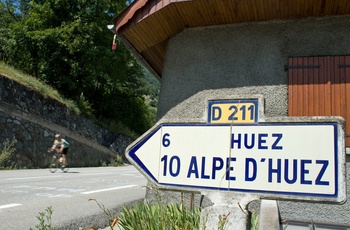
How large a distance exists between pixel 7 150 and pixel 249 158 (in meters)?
16.3

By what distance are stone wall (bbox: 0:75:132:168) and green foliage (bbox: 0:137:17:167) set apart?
199 mm

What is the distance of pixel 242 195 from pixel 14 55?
27232 mm

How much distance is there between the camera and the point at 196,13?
229 inches

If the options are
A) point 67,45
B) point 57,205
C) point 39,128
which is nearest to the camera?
point 57,205

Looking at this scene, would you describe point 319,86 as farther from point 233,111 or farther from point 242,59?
point 233,111

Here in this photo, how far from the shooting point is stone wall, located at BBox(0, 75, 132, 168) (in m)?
16.6

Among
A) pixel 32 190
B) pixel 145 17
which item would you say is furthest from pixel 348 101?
pixel 32 190

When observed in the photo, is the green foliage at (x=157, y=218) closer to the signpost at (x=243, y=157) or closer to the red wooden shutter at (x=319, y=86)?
the signpost at (x=243, y=157)

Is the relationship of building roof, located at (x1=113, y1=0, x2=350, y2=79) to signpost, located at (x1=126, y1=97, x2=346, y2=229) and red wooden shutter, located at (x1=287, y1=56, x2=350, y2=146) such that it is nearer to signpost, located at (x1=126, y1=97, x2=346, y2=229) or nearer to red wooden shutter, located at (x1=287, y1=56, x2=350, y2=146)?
red wooden shutter, located at (x1=287, y1=56, x2=350, y2=146)

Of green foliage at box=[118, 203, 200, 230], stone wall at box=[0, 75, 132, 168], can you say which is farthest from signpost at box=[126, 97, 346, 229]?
stone wall at box=[0, 75, 132, 168]

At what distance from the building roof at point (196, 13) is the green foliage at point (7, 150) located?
438 inches

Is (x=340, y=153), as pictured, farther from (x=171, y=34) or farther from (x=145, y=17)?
(x=171, y=34)

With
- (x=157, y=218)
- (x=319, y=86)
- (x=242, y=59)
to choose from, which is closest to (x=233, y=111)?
(x=157, y=218)

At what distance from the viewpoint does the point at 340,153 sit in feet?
5.60
